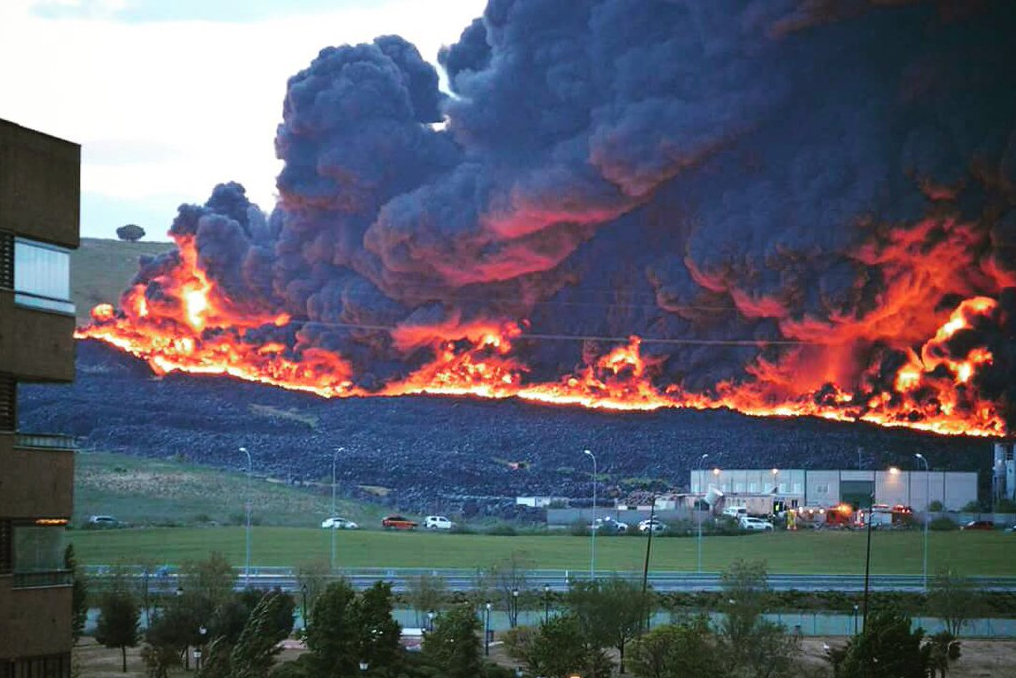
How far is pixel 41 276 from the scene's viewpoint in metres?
20.9

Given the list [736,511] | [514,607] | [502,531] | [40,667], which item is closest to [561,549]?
[502,531]

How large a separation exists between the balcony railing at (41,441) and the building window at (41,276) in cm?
149

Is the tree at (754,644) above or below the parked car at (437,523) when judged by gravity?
below

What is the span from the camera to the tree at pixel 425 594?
64.6 metres

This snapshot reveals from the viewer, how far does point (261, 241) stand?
127125 mm

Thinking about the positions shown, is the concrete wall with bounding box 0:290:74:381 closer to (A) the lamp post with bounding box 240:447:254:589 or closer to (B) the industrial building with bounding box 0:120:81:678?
(B) the industrial building with bounding box 0:120:81:678

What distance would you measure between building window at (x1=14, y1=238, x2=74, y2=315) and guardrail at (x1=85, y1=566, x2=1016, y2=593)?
1909 inches

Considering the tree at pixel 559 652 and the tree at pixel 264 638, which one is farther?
the tree at pixel 559 652

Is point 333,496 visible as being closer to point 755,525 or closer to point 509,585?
point 755,525

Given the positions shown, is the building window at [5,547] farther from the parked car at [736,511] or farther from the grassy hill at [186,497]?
the parked car at [736,511]

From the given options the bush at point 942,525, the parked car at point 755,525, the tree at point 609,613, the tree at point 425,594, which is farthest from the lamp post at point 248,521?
the bush at point 942,525

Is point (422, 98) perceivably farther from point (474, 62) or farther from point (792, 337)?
point (792, 337)

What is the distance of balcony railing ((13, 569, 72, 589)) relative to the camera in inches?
819

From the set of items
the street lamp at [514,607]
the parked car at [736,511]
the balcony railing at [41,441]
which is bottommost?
the street lamp at [514,607]
